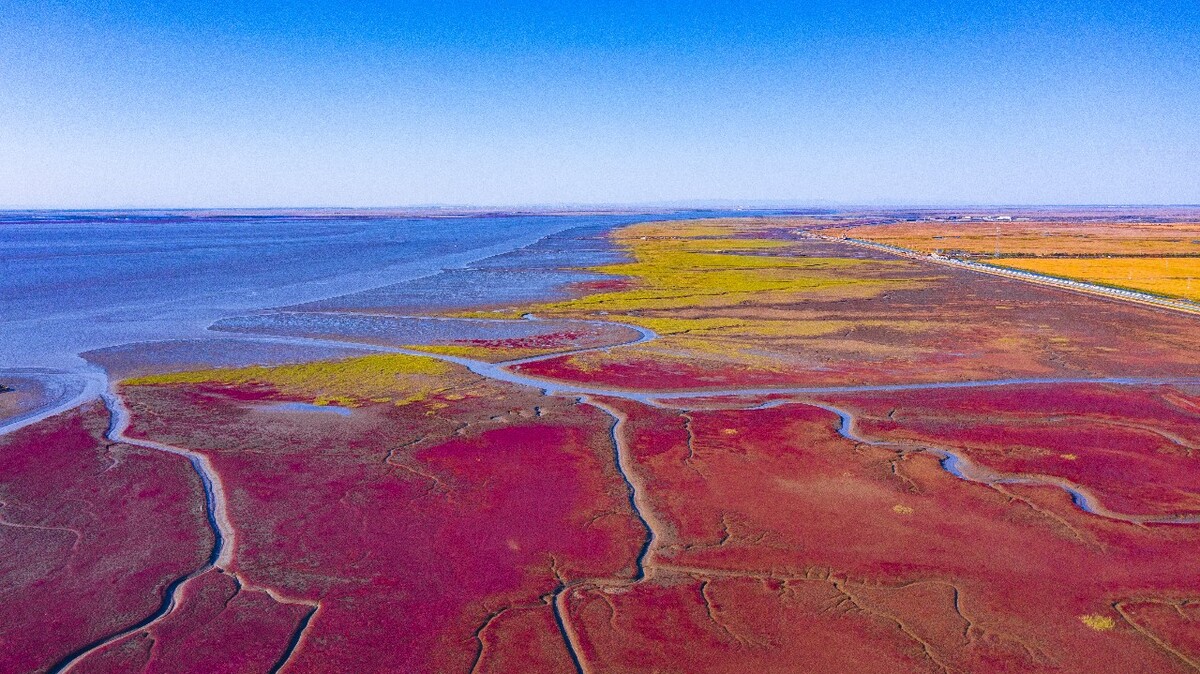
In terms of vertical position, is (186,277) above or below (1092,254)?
above

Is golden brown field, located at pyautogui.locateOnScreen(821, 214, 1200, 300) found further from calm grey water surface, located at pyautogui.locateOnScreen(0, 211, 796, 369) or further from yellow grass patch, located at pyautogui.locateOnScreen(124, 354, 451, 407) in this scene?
yellow grass patch, located at pyautogui.locateOnScreen(124, 354, 451, 407)

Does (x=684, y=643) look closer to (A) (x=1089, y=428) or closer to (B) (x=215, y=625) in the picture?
(B) (x=215, y=625)

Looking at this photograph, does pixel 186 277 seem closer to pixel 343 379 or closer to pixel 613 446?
pixel 343 379

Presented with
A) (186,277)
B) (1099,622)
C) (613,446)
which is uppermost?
(1099,622)

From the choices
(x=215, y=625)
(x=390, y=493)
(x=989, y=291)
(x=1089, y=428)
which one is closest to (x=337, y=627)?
(x=215, y=625)

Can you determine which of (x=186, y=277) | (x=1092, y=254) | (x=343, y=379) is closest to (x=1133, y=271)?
(x=1092, y=254)

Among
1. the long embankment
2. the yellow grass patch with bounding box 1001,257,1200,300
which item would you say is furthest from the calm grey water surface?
the yellow grass patch with bounding box 1001,257,1200,300

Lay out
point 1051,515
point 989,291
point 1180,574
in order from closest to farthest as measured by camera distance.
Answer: point 1180,574 < point 1051,515 < point 989,291
